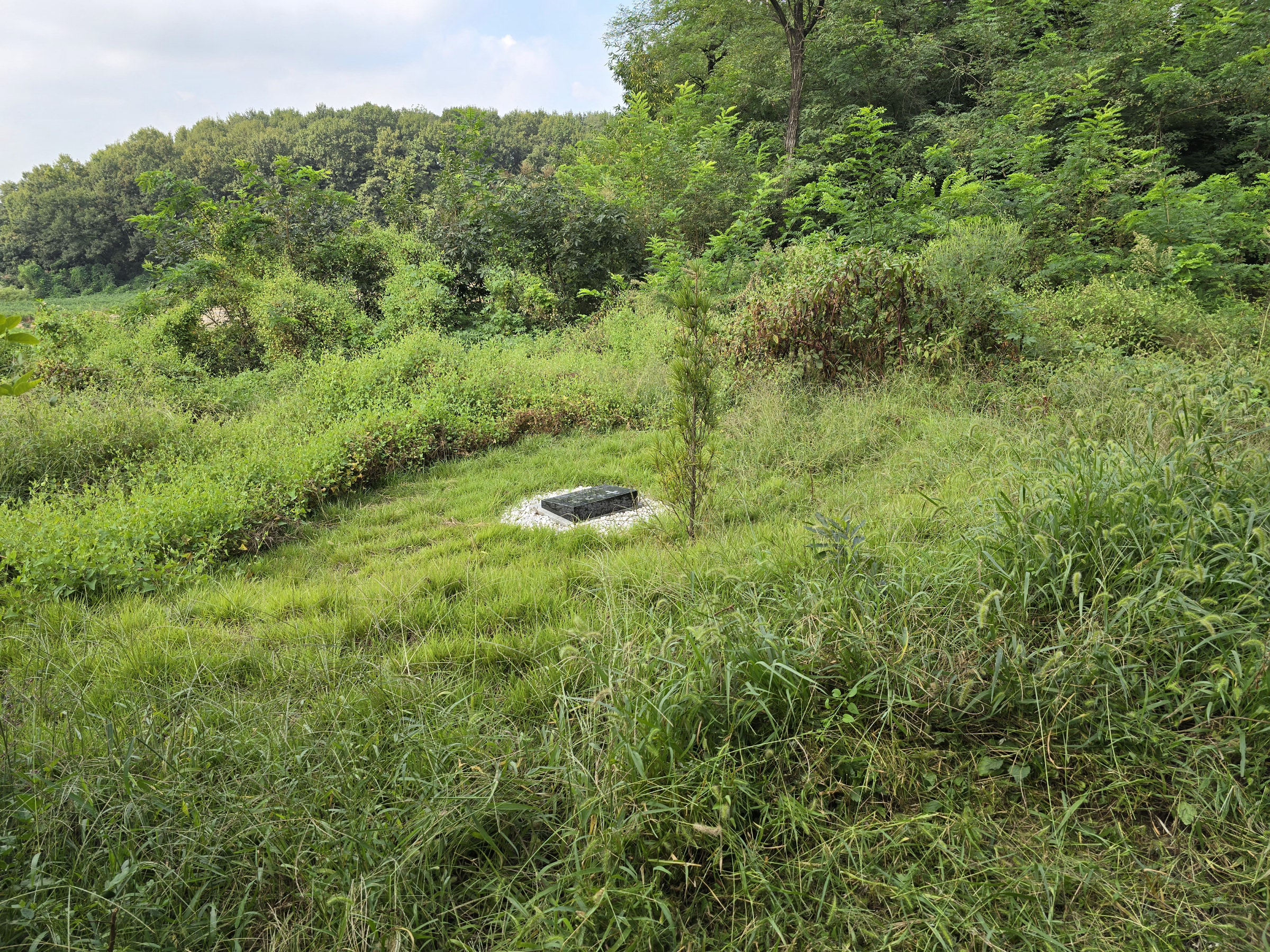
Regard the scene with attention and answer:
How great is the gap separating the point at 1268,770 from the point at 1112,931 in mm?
767

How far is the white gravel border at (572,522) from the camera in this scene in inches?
159

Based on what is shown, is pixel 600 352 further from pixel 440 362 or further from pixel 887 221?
pixel 887 221

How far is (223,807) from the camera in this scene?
1.71 meters

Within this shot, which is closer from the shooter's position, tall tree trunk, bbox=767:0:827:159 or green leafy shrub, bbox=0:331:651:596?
green leafy shrub, bbox=0:331:651:596

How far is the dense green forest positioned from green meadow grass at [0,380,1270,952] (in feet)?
0.05

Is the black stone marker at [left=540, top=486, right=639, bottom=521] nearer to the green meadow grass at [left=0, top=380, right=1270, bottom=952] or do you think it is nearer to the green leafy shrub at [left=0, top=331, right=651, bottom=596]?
the green meadow grass at [left=0, top=380, right=1270, bottom=952]

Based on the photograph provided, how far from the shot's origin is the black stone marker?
429cm

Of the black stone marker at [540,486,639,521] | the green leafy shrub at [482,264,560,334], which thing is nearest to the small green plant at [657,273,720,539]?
the black stone marker at [540,486,639,521]

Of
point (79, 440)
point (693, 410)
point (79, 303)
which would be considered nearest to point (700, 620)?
point (693, 410)

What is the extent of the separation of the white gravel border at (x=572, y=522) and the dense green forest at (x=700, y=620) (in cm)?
13

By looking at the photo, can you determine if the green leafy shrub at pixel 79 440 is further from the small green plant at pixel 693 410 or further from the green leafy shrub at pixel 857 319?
the green leafy shrub at pixel 857 319

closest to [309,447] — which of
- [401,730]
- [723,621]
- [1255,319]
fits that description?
[401,730]

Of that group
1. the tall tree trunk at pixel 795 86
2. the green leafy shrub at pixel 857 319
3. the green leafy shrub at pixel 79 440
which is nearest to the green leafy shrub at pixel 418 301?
the green leafy shrub at pixel 79 440

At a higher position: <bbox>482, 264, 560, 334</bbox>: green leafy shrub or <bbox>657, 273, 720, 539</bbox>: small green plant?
<bbox>482, 264, 560, 334</bbox>: green leafy shrub
